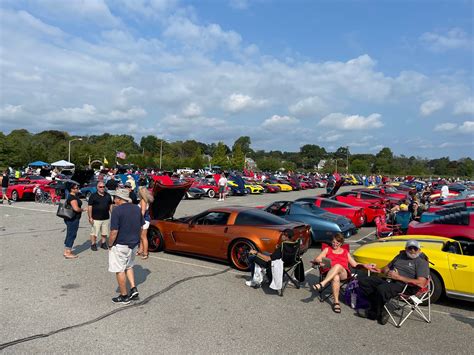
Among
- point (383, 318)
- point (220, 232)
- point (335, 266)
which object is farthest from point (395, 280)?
point (220, 232)

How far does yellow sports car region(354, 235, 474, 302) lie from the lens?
5.46 metres

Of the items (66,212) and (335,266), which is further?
(66,212)

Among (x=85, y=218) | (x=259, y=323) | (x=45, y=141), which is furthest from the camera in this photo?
(x=45, y=141)

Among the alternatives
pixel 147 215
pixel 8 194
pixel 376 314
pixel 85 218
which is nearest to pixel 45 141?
pixel 8 194

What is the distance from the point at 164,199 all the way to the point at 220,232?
195cm

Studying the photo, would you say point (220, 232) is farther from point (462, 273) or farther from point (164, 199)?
point (462, 273)

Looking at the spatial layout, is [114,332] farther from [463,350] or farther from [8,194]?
[8,194]

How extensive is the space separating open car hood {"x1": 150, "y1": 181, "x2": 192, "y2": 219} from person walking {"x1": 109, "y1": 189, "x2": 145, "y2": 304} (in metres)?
3.24

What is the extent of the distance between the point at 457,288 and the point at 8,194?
20.3 metres

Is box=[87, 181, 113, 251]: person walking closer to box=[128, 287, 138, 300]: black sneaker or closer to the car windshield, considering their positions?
the car windshield

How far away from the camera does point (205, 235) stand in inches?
308

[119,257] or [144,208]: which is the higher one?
[144,208]

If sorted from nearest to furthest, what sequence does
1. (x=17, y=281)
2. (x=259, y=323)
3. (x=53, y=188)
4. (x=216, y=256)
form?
1. (x=259, y=323)
2. (x=17, y=281)
3. (x=216, y=256)
4. (x=53, y=188)

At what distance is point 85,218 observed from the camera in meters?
14.1
